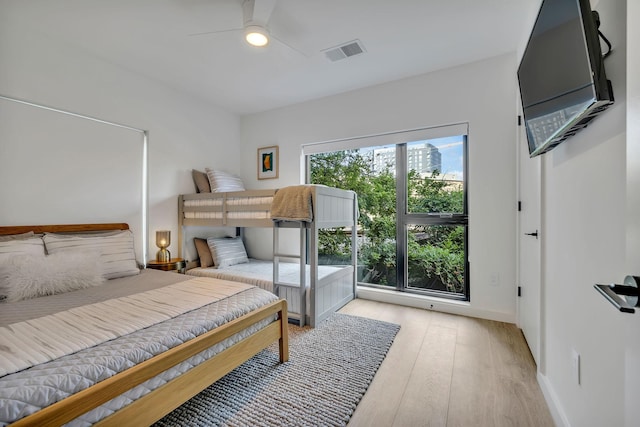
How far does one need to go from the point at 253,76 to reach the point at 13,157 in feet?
6.97

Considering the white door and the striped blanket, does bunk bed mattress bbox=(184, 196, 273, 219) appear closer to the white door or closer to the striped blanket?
the striped blanket

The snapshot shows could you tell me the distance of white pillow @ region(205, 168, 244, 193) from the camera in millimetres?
3410

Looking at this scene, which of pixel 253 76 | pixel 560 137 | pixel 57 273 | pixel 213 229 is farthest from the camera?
pixel 213 229

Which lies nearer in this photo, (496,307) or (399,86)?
(496,307)

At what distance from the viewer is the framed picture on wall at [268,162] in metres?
3.83

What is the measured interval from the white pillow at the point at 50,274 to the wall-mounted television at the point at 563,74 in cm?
294

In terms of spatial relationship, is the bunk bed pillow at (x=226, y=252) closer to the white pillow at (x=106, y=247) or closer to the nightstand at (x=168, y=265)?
the nightstand at (x=168, y=265)

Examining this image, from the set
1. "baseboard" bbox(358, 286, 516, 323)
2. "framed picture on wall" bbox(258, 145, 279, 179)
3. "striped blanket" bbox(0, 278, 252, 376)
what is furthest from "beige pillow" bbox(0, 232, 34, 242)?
Answer: "baseboard" bbox(358, 286, 516, 323)

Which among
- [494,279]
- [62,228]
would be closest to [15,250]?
[62,228]

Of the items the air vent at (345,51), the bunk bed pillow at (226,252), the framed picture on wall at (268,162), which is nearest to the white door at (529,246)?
the air vent at (345,51)

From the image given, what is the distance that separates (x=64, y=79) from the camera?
2.39 metres

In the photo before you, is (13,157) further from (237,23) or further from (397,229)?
(397,229)

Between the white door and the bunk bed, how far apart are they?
1.60 m

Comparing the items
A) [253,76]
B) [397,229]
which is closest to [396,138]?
[397,229]
